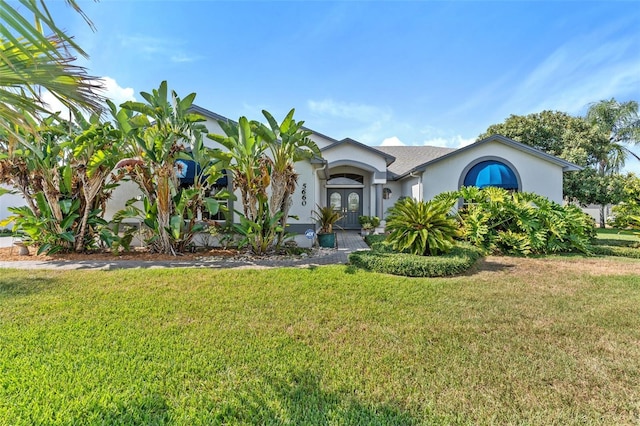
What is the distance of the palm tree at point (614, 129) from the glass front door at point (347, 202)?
21408mm

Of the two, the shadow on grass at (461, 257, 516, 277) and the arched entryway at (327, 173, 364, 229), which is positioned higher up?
the arched entryway at (327, 173, 364, 229)

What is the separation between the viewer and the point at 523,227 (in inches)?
457

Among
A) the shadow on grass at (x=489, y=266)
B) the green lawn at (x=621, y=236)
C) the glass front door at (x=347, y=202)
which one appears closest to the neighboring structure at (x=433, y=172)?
the glass front door at (x=347, y=202)

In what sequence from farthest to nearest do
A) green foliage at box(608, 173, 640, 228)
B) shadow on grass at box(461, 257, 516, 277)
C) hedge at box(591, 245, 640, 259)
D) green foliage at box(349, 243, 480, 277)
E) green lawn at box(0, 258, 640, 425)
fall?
1. green foliage at box(608, 173, 640, 228)
2. hedge at box(591, 245, 640, 259)
3. shadow on grass at box(461, 257, 516, 277)
4. green foliage at box(349, 243, 480, 277)
5. green lawn at box(0, 258, 640, 425)

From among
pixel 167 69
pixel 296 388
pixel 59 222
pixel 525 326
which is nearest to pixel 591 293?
pixel 525 326

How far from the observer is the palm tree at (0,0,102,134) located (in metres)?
2.06

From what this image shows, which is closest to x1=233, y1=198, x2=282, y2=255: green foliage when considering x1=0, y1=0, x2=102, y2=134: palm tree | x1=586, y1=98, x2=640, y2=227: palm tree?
x1=0, y1=0, x2=102, y2=134: palm tree

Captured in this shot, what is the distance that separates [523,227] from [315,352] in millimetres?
11228

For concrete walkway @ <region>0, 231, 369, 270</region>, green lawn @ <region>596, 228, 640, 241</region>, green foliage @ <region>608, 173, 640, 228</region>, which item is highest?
green foliage @ <region>608, 173, 640, 228</region>

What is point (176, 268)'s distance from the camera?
8445 millimetres

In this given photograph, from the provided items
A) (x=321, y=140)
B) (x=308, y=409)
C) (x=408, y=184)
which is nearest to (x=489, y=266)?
(x=308, y=409)

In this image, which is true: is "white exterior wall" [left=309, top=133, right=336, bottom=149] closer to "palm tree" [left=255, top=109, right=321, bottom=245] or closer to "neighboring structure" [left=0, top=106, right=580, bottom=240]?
"neighboring structure" [left=0, top=106, right=580, bottom=240]

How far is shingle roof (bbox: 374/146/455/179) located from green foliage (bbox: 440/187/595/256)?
10815 mm

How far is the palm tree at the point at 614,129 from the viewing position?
24.9 m
